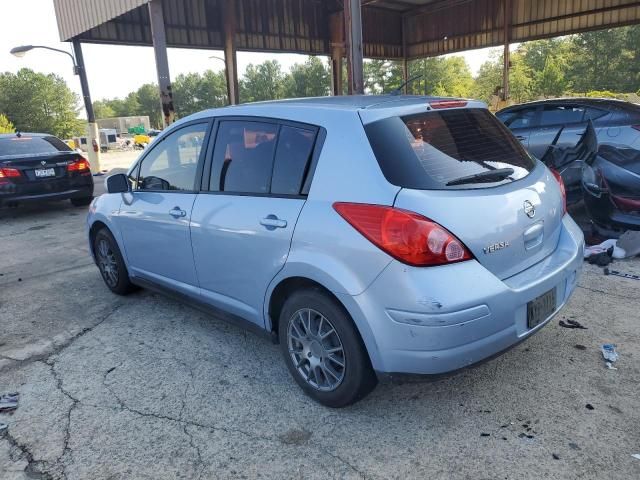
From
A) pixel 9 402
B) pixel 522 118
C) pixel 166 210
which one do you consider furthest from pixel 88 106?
pixel 9 402

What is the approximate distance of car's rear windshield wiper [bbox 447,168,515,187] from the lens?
2.53 m

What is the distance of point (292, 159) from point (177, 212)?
1.12 metres

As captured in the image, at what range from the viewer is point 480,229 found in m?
2.41

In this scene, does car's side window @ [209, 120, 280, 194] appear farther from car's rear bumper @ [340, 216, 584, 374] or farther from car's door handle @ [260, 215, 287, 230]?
car's rear bumper @ [340, 216, 584, 374]

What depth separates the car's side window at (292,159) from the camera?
2795mm

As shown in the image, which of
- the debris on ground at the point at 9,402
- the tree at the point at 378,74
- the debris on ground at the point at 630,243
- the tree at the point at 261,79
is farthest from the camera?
the tree at the point at 261,79


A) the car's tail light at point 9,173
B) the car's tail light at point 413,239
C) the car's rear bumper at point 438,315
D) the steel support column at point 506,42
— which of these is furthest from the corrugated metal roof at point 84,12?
the steel support column at point 506,42

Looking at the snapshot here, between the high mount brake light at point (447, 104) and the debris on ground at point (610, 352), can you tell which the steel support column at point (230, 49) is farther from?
the debris on ground at point (610, 352)

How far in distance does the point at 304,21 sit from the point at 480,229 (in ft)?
60.6

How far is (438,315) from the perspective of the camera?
2223 millimetres

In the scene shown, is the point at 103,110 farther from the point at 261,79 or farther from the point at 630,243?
the point at 630,243

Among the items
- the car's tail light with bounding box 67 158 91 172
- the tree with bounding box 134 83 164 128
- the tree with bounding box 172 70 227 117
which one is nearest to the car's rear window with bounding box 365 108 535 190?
the car's tail light with bounding box 67 158 91 172

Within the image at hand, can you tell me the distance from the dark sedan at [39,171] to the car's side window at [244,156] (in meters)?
6.96

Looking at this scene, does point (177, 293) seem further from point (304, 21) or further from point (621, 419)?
point (304, 21)
